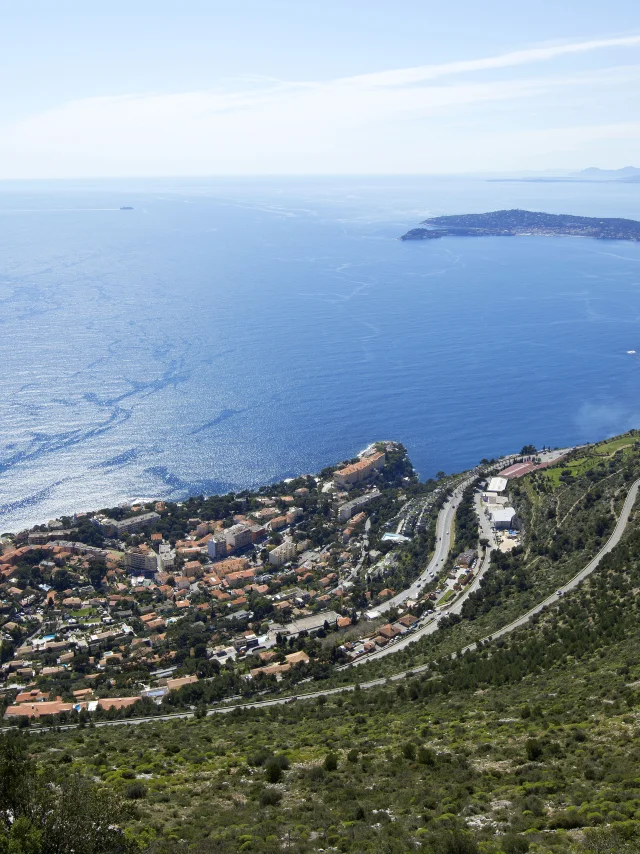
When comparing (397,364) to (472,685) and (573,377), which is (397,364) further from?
(472,685)

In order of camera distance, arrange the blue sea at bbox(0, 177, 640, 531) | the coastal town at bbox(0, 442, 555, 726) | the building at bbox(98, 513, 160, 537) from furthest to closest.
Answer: the blue sea at bbox(0, 177, 640, 531) < the building at bbox(98, 513, 160, 537) < the coastal town at bbox(0, 442, 555, 726)

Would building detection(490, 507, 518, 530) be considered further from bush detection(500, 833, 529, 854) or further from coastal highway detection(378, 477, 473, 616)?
bush detection(500, 833, 529, 854)

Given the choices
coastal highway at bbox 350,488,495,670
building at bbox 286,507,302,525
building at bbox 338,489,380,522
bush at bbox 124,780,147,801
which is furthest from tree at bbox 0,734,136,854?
building at bbox 338,489,380,522

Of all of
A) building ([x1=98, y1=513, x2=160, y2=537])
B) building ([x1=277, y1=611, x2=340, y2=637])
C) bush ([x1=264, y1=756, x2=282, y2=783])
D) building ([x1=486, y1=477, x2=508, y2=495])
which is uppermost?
bush ([x1=264, y1=756, x2=282, y2=783])

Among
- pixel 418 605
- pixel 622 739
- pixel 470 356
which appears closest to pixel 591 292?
pixel 470 356

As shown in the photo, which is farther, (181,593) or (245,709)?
(181,593)

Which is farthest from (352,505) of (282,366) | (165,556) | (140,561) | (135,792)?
(135,792)
